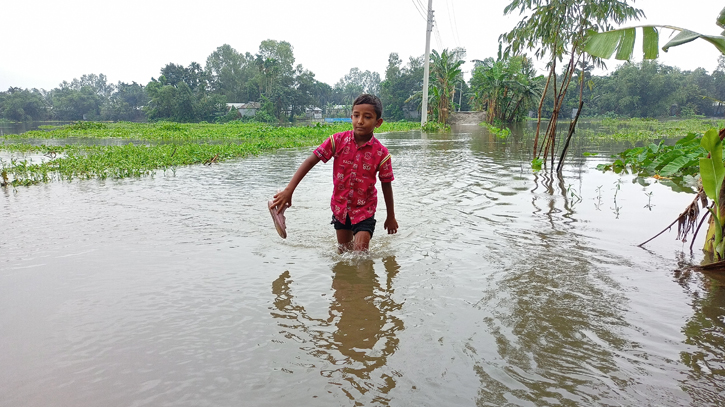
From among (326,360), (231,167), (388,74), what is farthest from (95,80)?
(326,360)

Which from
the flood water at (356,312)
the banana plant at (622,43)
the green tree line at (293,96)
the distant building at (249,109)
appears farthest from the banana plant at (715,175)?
the distant building at (249,109)

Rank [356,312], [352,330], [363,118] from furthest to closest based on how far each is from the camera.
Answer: [363,118], [356,312], [352,330]

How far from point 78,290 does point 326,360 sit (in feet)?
6.54

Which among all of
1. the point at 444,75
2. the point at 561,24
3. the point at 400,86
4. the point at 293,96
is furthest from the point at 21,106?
the point at 561,24

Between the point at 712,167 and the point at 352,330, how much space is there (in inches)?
120

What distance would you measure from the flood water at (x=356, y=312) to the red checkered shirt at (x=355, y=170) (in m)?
0.47

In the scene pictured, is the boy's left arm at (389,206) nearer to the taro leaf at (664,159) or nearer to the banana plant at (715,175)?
the banana plant at (715,175)

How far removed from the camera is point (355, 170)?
366 centimetres

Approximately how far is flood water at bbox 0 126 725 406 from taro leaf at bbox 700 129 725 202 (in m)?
0.64

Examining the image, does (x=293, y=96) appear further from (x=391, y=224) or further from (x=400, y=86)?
(x=391, y=224)

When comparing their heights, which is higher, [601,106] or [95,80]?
[95,80]

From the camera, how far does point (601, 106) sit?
229 feet

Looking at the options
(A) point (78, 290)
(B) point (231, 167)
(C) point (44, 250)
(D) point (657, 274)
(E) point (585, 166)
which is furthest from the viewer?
(B) point (231, 167)

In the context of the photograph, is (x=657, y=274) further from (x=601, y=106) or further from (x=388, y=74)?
(x=601, y=106)
